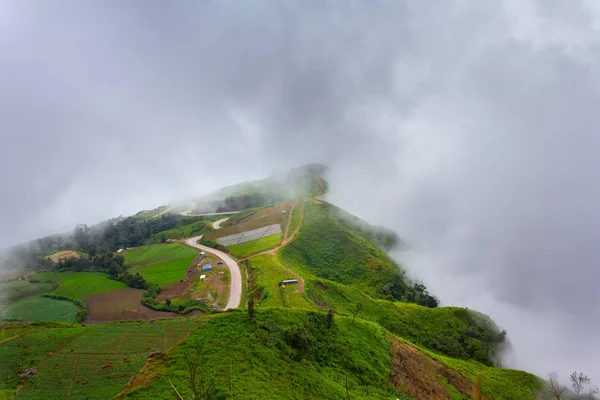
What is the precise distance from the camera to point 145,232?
17412 centimetres

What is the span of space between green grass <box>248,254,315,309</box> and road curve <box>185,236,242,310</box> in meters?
4.84

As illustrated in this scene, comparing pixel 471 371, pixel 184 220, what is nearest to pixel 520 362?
pixel 471 371

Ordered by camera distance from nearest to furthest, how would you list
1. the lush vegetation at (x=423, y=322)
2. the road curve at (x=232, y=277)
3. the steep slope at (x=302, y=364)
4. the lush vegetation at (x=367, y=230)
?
the steep slope at (x=302, y=364) < the lush vegetation at (x=423, y=322) < the road curve at (x=232, y=277) < the lush vegetation at (x=367, y=230)

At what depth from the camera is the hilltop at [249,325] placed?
41.4m

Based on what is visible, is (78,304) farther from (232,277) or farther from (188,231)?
Answer: (188,231)

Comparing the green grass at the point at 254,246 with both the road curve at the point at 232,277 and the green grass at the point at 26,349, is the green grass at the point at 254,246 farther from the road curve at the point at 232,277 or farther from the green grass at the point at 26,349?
the green grass at the point at 26,349

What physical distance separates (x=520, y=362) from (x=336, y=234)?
7023cm

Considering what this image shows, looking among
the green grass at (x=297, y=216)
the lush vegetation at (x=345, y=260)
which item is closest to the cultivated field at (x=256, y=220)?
the green grass at (x=297, y=216)

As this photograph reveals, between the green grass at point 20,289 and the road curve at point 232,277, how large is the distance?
46558 millimetres

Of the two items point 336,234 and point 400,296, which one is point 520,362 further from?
point 336,234

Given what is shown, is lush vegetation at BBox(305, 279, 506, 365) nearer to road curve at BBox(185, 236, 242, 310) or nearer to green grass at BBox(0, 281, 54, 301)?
road curve at BBox(185, 236, 242, 310)

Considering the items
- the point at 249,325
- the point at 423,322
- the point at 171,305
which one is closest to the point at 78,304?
the point at 171,305

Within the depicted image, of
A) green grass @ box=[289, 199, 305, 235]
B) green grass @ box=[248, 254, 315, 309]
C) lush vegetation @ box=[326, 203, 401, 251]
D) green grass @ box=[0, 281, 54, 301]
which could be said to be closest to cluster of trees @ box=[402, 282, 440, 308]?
lush vegetation @ box=[326, 203, 401, 251]

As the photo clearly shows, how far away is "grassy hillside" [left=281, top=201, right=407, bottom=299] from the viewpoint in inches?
4205
